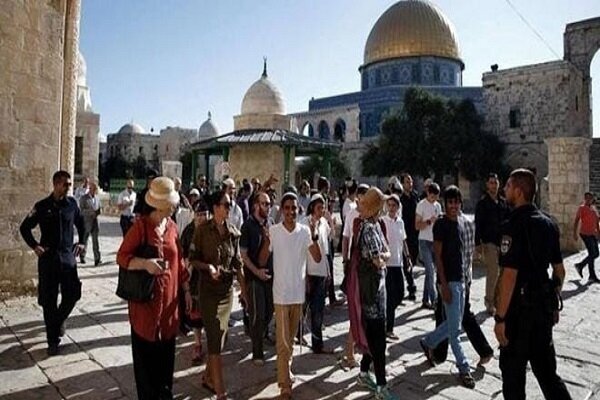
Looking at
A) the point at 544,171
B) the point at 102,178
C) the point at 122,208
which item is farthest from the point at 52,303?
the point at 102,178

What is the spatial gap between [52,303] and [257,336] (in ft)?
6.06

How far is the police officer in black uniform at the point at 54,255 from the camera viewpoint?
3.92 meters

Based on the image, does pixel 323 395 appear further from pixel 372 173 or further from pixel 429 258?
pixel 372 173

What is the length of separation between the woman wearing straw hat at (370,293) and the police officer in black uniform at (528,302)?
31.0 inches

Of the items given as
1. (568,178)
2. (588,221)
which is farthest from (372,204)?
(568,178)

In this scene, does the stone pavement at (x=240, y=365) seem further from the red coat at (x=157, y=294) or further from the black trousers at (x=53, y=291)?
the red coat at (x=157, y=294)

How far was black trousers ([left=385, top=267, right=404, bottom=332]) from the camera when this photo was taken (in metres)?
4.32

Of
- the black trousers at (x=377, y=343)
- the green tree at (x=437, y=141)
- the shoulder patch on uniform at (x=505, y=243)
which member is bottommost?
the black trousers at (x=377, y=343)

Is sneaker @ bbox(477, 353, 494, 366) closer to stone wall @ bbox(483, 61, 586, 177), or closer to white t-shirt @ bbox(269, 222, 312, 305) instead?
white t-shirt @ bbox(269, 222, 312, 305)

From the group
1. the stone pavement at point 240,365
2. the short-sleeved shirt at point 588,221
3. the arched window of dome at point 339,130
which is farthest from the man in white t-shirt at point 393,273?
the arched window of dome at point 339,130

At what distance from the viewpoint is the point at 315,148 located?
1473 centimetres

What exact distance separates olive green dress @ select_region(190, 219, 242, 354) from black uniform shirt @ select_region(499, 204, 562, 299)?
5.90 feet

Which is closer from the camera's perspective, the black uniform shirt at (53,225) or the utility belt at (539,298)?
the utility belt at (539,298)

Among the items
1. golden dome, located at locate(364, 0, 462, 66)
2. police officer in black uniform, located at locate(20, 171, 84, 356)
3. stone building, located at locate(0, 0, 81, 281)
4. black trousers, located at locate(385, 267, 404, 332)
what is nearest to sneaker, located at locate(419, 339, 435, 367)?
black trousers, located at locate(385, 267, 404, 332)
